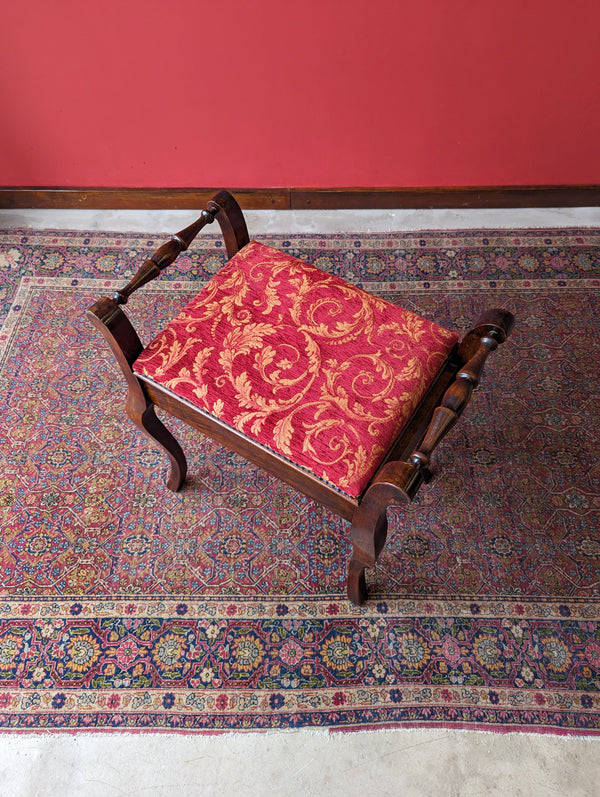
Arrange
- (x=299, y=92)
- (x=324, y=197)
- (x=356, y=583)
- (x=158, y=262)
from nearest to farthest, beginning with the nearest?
(x=158, y=262)
(x=356, y=583)
(x=299, y=92)
(x=324, y=197)

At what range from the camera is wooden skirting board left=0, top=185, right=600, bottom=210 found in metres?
2.08

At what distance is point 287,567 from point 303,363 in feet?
1.84

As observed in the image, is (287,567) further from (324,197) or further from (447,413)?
(324,197)

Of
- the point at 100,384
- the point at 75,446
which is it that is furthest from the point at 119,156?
the point at 75,446

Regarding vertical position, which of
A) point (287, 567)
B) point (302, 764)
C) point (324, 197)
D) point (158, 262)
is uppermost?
point (158, 262)

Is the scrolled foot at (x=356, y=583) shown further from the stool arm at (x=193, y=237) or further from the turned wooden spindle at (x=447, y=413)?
the stool arm at (x=193, y=237)

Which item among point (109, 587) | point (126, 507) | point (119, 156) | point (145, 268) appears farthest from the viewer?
point (119, 156)

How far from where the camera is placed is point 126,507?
1.58m

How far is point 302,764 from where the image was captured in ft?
4.15

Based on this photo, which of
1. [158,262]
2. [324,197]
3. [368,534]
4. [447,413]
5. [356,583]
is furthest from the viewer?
[324,197]

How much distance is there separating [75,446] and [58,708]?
649 mm

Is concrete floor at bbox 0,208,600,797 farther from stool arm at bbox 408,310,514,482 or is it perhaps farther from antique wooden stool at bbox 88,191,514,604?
stool arm at bbox 408,310,514,482

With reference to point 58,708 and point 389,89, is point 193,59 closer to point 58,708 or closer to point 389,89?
point 389,89

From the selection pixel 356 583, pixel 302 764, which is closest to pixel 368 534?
pixel 356 583
